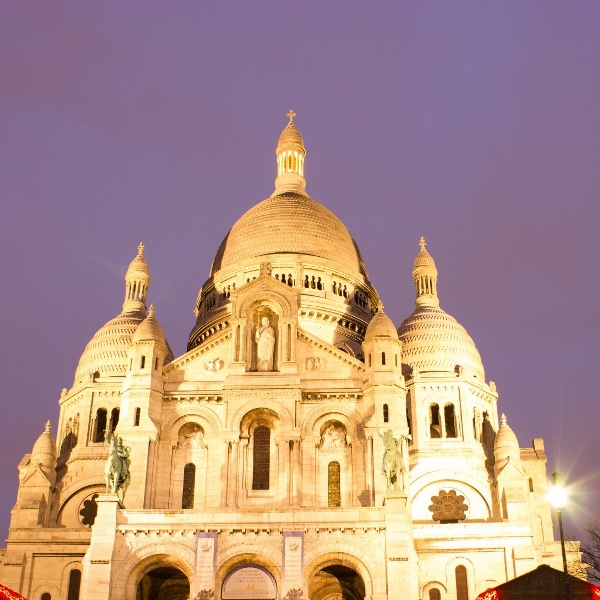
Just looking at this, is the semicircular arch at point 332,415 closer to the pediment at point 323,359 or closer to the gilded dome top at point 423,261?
the pediment at point 323,359

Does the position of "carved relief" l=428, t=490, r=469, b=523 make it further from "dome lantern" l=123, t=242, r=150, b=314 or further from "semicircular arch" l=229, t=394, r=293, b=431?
"dome lantern" l=123, t=242, r=150, b=314

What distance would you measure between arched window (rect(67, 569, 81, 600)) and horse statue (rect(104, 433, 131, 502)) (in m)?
13.2

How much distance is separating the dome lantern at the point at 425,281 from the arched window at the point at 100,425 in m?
25.6

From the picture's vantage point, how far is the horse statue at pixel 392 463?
47469mm

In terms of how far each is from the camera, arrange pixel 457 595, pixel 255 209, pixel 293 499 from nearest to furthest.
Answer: pixel 293 499 < pixel 457 595 < pixel 255 209

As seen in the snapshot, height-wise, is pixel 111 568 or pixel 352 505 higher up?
pixel 352 505

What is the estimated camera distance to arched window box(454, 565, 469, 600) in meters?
55.4

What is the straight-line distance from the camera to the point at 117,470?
158 ft

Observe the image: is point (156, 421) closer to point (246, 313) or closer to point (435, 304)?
point (246, 313)

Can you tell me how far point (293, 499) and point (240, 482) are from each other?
313 cm

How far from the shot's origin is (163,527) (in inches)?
1836

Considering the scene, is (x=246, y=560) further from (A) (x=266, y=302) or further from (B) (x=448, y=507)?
(B) (x=448, y=507)

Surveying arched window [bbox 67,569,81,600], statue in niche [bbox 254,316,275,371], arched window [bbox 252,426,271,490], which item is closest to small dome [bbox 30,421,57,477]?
arched window [bbox 67,569,81,600]

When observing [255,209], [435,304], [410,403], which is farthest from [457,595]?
[255,209]
